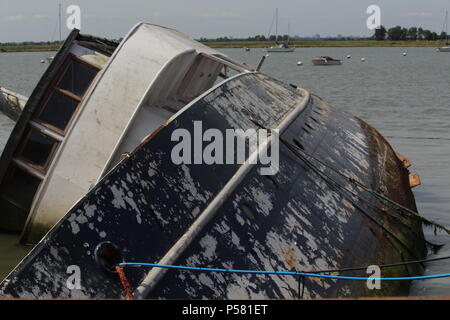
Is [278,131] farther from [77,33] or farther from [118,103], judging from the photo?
[77,33]

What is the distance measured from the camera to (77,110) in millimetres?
9453

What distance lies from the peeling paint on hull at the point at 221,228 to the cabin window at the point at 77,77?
1.78m

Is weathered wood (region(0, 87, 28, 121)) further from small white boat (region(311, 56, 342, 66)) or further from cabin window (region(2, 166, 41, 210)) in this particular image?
small white boat (region(311, 56, 342, 66))

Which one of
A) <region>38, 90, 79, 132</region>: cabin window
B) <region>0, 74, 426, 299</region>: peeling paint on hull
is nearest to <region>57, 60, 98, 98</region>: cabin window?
<region>38, 90, 79, 132</region>: cabin window

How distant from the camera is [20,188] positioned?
989 cm

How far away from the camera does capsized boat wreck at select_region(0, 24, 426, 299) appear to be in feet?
20.6

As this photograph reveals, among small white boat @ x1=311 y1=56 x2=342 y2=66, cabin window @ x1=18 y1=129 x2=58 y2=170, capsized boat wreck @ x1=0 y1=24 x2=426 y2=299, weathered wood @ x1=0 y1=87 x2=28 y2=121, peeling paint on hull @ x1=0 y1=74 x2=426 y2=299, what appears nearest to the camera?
peeling paint on hull @ x1=0 y1=74 x2=426 y2=299

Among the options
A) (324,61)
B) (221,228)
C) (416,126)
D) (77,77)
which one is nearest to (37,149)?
(77,77)

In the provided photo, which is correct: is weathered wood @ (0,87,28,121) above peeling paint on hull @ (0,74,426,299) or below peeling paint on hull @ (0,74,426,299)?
above

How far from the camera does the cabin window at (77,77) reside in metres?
9.84

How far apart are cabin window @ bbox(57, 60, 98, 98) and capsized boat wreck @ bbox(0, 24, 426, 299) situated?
5 cm

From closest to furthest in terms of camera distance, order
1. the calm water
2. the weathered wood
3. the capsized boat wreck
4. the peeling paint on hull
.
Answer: the peeling paint on hull < the capsized boat wreck < the calm water < the weathered wood

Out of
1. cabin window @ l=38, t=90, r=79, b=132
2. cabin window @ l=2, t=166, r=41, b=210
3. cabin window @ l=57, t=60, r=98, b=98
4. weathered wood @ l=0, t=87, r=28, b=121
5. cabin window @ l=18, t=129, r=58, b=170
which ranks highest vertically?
cabin window @ l=57, t=60, r=98, b=98

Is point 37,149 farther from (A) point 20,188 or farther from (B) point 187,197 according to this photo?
(B) point 187,197
